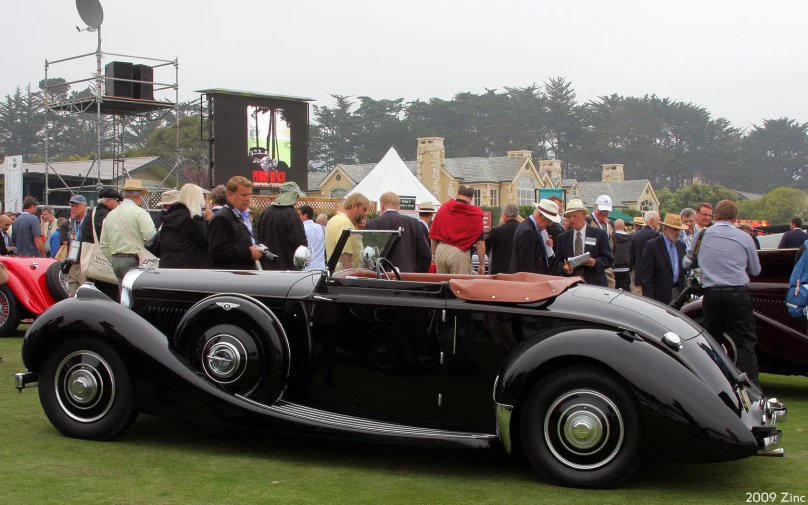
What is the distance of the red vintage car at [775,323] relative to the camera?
7285mm

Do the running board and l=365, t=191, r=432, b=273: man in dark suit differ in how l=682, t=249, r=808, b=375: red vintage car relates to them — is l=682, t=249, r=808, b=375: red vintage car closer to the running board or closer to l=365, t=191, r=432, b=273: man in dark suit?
l=365, t=191, r=432, b=273: man in dark suit

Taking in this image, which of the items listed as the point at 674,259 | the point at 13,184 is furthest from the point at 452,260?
the point at 13,184

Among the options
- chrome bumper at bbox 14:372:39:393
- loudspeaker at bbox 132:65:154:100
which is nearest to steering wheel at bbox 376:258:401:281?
chrome bumper at bbox 14:372:39:393

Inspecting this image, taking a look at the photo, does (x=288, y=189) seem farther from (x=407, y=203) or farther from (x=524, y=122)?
(x=524, y=122)

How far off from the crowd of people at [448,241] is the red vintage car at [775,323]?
1.81 ft

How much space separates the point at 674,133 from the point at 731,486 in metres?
105

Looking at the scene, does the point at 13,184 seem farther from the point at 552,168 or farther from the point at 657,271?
the point at 552,168

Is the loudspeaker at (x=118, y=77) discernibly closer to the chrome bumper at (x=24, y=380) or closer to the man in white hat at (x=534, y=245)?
the man in white hat at (x=534, y=245)

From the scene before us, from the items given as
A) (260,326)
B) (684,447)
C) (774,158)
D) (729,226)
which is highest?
(774,158)

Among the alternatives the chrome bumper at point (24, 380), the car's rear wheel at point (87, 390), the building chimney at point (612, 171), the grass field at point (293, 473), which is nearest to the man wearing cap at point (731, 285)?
the grass field at point (293, 473)

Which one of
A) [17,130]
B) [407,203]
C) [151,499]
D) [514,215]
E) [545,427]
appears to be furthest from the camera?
[17,130]

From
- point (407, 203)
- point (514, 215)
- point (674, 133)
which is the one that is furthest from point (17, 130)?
point (514, 215)

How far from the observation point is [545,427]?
4.43 m

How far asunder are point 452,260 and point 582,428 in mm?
4834
